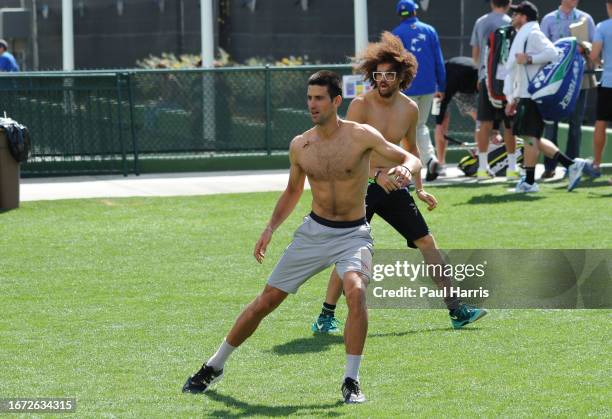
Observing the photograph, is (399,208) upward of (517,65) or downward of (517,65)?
downward

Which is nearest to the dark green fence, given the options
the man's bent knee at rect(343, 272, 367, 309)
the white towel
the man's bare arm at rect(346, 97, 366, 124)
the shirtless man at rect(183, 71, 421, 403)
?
the white towel

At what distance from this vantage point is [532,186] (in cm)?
1602

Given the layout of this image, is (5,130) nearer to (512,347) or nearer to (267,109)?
(267,109)

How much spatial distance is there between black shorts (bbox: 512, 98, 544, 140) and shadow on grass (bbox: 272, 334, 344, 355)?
6984mm

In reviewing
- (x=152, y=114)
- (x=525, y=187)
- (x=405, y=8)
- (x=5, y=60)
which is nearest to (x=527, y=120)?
(x=525, y=187)

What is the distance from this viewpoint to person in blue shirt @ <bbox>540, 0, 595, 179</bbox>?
57.3ft

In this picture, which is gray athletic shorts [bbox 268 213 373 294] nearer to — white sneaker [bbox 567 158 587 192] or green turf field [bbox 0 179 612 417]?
green turf field [bbox 0 179 612 417]

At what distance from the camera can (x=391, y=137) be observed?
9.61 meters

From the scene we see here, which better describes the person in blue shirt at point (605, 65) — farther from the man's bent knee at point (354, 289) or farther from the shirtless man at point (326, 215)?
the man's bent knee at point (354, 289)

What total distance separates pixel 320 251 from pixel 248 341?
4.86 feet

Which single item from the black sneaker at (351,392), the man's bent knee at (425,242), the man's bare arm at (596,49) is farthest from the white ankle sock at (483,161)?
the black sneaker at (351,392)

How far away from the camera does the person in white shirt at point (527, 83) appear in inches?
620

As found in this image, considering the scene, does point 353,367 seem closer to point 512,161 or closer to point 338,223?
point 338,223

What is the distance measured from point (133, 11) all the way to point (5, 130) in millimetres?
11704
